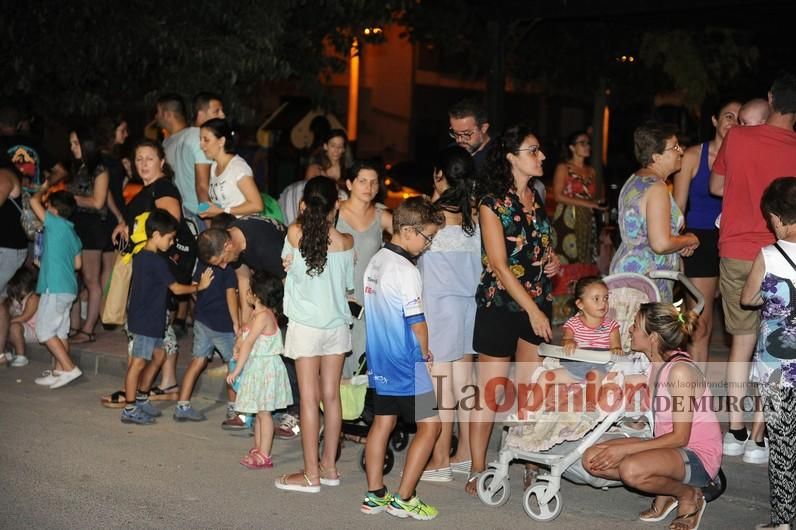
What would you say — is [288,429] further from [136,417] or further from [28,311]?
[28,311]

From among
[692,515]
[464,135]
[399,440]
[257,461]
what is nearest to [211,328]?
[257,461]

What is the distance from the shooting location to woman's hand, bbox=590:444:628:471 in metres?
6.00

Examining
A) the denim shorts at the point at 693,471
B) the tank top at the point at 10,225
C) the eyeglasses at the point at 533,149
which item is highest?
the eyeglasses at the point at 533,149

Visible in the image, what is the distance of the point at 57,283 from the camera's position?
980 cm

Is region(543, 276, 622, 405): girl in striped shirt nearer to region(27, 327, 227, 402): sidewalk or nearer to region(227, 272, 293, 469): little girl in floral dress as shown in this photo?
region(227, 272, 293, 469): little girl in floral dress

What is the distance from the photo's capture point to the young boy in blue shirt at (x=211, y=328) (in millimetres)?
8422

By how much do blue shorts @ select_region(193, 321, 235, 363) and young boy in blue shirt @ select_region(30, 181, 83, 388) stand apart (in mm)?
1831

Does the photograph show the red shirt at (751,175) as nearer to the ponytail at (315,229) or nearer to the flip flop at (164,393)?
the ponytail at (315,229)

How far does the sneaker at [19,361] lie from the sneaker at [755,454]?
6.78 meters

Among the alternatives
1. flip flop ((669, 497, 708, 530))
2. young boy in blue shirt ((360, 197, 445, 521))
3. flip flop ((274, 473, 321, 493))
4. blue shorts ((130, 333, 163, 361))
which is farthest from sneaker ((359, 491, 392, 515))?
blue shorts ((130, 333, 163, 361))

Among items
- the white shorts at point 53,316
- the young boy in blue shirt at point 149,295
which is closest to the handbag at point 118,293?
the young boy in blue shirt at point 149,295

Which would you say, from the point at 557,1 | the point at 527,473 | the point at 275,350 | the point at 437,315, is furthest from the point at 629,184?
the point at 557,1

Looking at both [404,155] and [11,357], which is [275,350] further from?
[404,155]

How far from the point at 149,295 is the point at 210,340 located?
62 centimetres
